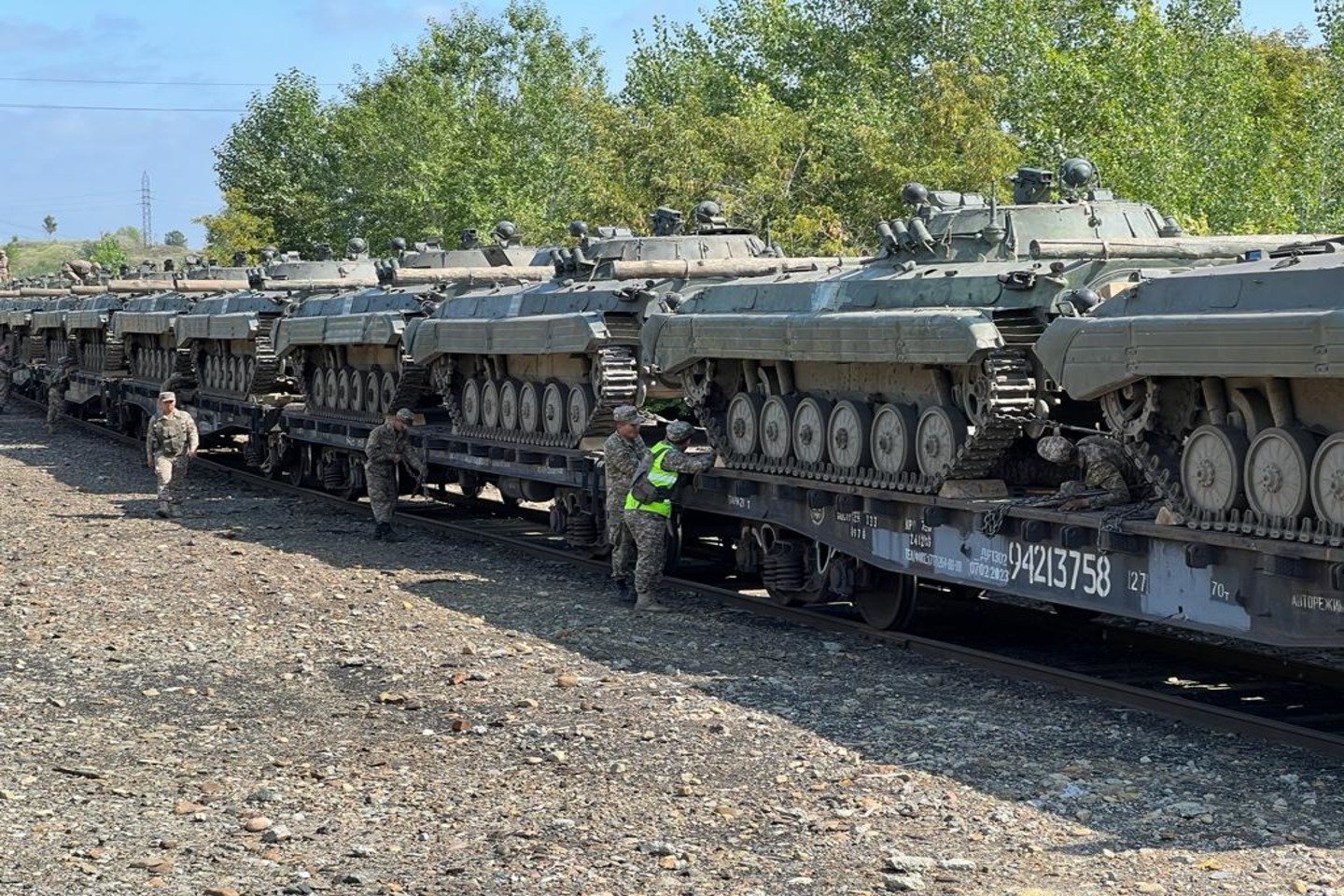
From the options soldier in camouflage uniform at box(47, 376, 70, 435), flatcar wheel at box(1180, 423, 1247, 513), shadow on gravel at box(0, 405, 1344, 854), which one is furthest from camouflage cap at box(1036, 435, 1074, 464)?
soldier in camouflage uniform at box(47, 376, 70, 435)

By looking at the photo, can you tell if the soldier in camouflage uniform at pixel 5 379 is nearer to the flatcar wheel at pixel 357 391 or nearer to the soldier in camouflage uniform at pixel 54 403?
the soldier in camouflage uniform at pixel 54 403

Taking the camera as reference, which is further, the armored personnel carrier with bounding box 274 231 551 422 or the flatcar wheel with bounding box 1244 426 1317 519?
the armored personnel carrier with bounding box 274 231 551 422

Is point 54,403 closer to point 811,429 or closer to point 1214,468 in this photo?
point 811,429

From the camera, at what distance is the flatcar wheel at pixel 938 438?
50.9 ft

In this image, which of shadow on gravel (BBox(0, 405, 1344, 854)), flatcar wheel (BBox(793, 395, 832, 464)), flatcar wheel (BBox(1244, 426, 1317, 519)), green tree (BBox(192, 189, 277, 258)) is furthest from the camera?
green tree (BBox(192, 189, 277, 258))

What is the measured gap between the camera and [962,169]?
39469 mm

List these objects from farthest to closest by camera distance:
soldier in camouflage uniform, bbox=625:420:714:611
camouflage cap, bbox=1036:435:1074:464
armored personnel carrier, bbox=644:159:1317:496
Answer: soldier in camouflage uniform, bbox=625:420:714:611
armored personnel carrier, bbox=644:159:1317:496
camouflage cap, bbox=1036:435:1074:464

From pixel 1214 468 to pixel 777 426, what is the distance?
6418 mm

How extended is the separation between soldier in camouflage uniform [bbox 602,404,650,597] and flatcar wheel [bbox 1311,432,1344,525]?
8.28 metres

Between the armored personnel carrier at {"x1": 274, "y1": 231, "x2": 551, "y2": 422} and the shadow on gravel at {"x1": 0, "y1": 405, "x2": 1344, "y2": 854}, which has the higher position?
the armored personnel carrier at {"x1": 274, "y1": 231, "x2": 551, "y2": 422}

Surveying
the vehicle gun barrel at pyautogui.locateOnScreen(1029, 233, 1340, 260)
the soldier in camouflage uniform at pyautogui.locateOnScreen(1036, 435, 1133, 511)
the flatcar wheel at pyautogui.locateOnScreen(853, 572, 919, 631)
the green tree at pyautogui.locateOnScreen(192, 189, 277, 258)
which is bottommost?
the flatcar wheel at pyautogui.locateOnScreen(853, 572, 919, 631)

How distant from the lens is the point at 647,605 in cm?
1831

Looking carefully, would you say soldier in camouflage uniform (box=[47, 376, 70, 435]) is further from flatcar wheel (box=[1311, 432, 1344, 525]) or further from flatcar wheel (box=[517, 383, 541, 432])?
flatcar wheel (box=[1311, 432, 1344, 525])

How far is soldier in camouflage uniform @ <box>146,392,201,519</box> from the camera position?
2661 centimetres
